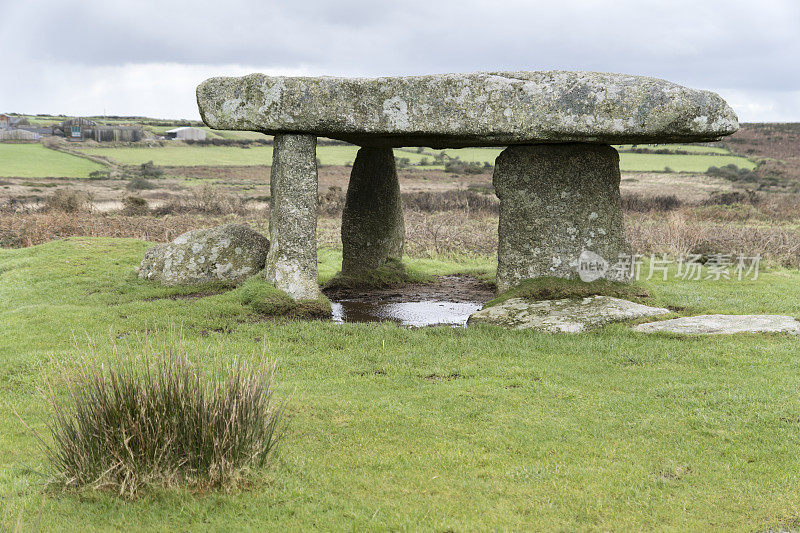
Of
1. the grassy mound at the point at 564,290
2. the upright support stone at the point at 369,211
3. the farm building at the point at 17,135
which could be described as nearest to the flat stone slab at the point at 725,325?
the grassy mound at the point at 564,290

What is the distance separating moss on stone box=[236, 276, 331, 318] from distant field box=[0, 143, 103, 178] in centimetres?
3959

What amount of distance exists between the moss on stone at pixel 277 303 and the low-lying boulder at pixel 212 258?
1620 mm

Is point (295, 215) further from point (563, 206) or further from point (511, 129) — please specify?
point (563, 206)

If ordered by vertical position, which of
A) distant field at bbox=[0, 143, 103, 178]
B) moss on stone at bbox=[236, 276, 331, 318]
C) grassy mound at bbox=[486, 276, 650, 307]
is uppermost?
distant field at bbox=[0, 143, 103, 178]

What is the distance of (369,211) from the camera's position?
1520 centimetres

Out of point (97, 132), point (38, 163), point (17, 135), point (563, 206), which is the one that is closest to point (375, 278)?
point (563, 206)

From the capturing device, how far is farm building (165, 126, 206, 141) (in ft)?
230

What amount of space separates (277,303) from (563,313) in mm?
4529

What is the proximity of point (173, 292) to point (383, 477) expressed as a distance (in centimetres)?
831

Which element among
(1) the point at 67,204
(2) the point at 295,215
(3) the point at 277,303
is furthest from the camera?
(1) the point at 67,204

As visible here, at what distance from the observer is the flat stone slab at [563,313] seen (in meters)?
10.4

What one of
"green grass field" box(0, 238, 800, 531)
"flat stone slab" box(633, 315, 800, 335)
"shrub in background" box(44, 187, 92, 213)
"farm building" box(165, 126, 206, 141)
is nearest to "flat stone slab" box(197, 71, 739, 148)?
"flat stone slab" box(633, 315, 800, 335)

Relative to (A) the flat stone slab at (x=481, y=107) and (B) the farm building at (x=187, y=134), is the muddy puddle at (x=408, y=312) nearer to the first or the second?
(A) the flat stone slab at (x=481, y=107)

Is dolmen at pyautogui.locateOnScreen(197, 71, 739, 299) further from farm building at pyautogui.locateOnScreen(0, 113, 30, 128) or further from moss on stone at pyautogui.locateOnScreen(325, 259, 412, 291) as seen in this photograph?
farm building at pyautogui.locateOnScreen(0, 113, 30, 128)
